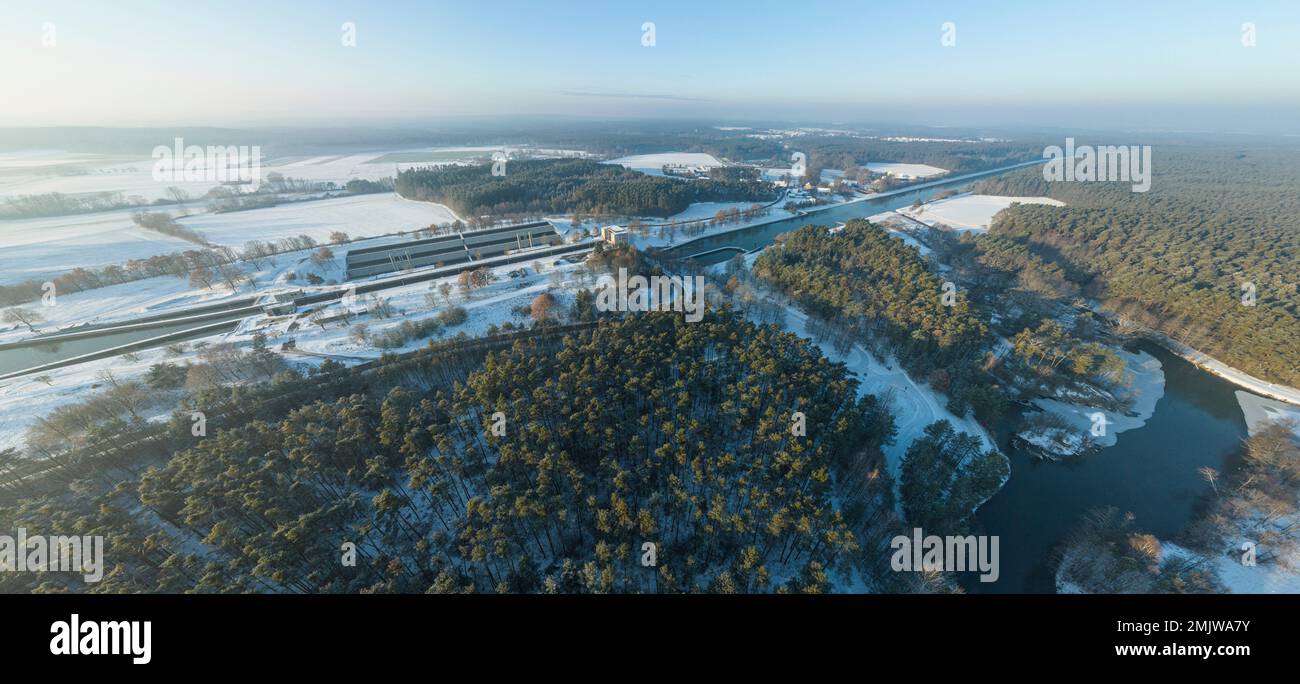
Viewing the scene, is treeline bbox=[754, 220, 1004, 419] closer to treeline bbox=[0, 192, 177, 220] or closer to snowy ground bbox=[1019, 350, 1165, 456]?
snowy ground bbox=[1019, 350, 1165, 456]

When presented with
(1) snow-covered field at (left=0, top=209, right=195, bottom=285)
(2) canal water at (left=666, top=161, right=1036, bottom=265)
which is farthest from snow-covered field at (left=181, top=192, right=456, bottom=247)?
(2) canal water at (left=666, top=161, right=1036, bottom=265)

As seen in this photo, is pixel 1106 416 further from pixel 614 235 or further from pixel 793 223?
pixel 793 223

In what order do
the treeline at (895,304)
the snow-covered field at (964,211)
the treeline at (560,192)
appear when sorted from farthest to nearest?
1. the treeline at (560,192)
2. the snow-covered field at (964,211)
3. the treeline at (895,304)

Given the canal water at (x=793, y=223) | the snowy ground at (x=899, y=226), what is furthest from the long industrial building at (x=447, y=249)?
Result: the snowy ground at (x=899, y=226)

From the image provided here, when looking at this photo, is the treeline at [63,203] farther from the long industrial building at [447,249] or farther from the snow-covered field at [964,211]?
the snow-covered field at [964,211]

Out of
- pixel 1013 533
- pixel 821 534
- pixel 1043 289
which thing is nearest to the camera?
pixel 821 534

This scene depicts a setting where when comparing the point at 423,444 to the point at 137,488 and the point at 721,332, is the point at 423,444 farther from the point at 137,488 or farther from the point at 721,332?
the point at 721,332
